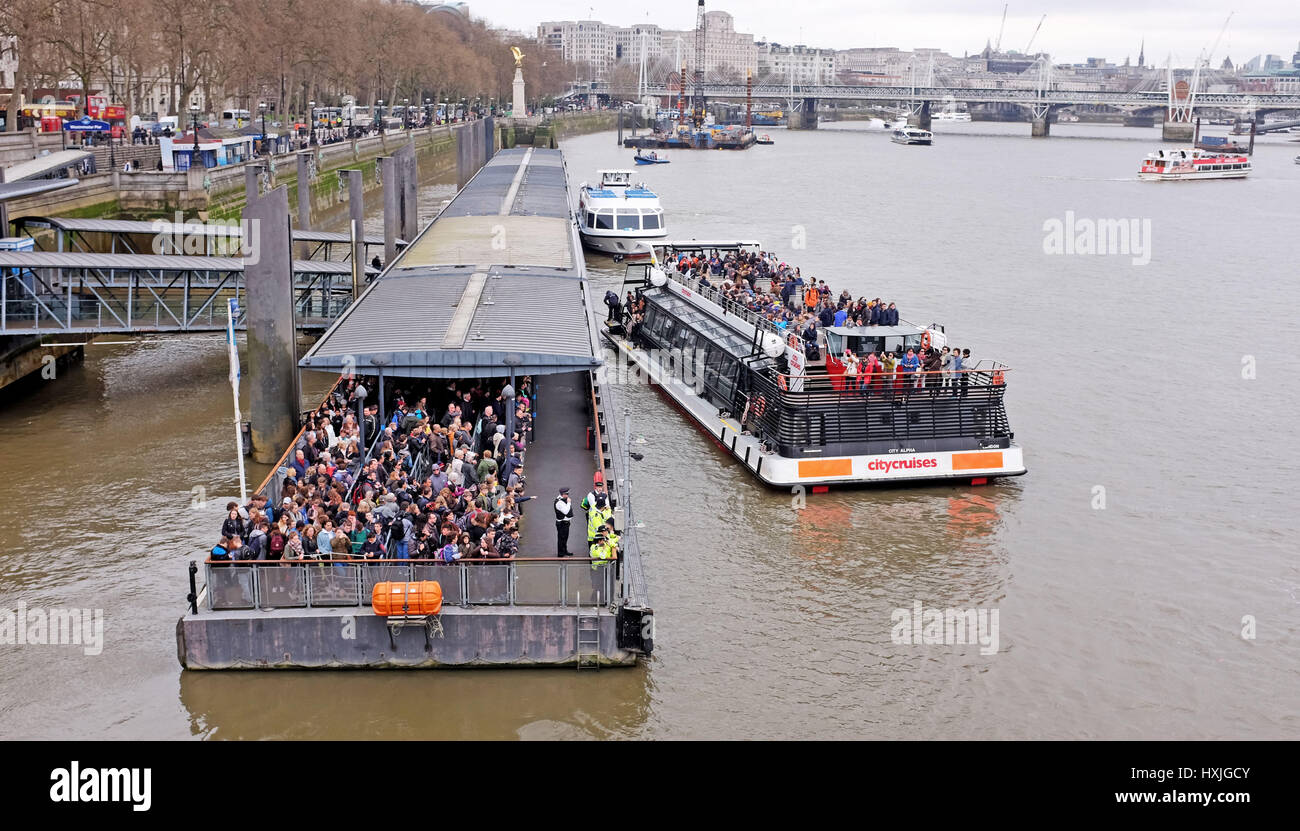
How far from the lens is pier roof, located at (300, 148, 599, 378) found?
20844 millimetres

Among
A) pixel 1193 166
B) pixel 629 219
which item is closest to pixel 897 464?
pixel 629 219

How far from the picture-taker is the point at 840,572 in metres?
22.0

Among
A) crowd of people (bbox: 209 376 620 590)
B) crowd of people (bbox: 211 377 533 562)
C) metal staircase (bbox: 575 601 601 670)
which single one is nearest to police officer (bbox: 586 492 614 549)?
crowd of people (bbox: 209 376 620 590)

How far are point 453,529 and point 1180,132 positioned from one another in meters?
176

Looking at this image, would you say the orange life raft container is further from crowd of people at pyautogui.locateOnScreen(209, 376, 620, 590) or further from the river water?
the river water

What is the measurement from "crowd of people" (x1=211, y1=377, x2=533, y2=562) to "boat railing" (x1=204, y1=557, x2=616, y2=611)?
24cm

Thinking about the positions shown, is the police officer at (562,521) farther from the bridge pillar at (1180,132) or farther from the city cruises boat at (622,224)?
the bridge pillar at (1180,132)

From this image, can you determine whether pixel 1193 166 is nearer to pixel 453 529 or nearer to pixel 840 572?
pixel 840 572

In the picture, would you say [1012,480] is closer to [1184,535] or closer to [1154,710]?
[1184,535]

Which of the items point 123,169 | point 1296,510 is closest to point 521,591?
point 1296,510

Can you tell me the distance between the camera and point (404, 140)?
102250 millimetres

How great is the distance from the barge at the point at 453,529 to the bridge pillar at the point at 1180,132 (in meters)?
163

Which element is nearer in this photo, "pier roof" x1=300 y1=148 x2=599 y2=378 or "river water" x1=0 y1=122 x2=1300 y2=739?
A: "river water" x1=0 y1=122 x2=1300 y2=739

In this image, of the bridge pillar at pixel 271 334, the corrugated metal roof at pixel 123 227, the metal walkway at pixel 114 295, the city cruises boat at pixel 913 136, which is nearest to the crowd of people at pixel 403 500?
the bridge pillar at pixel 271 334
